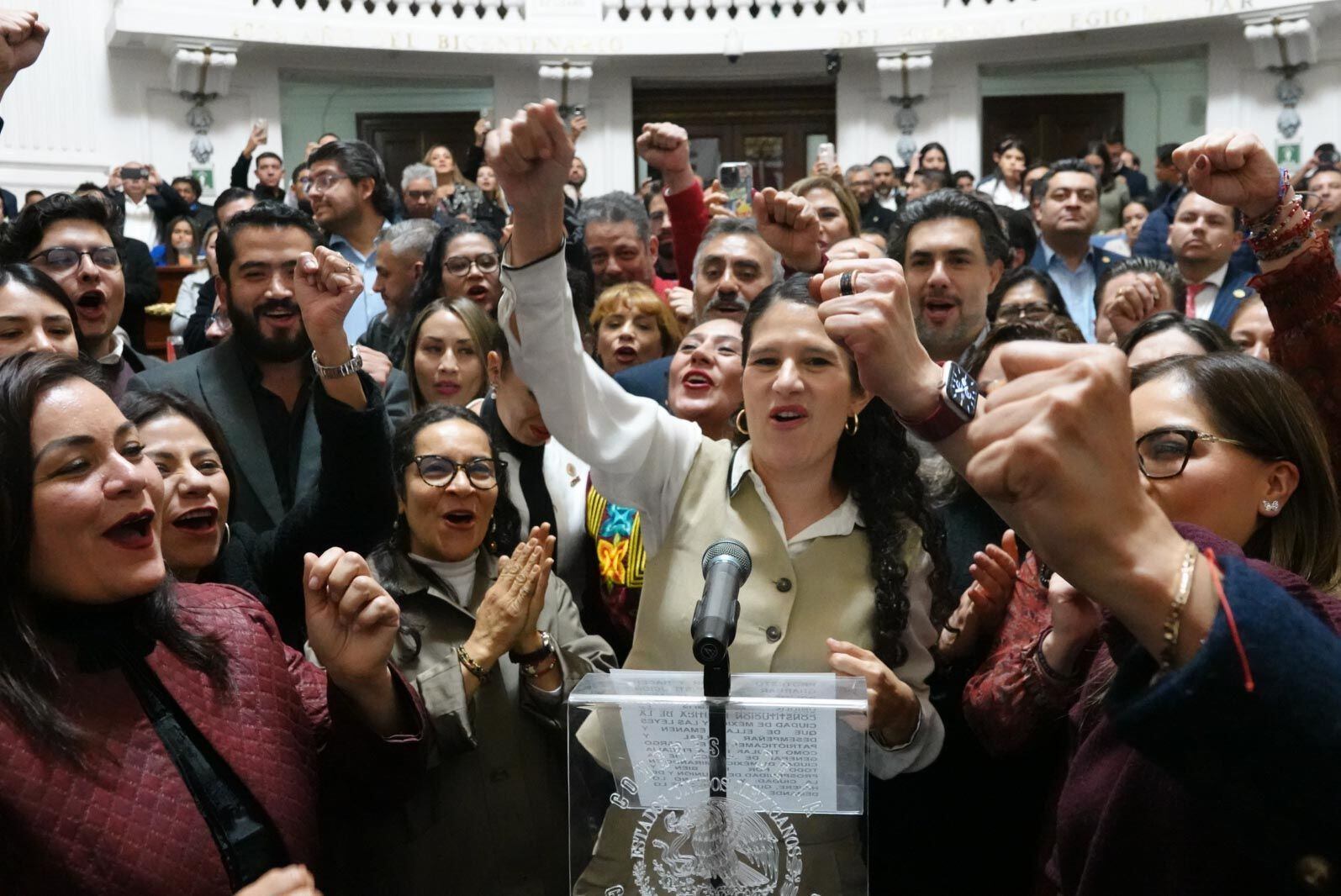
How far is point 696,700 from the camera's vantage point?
138cm

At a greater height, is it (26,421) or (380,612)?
(26,421)

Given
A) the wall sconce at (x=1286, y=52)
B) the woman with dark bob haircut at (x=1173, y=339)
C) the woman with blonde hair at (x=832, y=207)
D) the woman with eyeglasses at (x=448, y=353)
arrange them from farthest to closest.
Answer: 1. the wall sconce at (x=1286, y=52)
2. the woman with blonde hair at (x=832, y=207)
3. the woman with eyeglasses at (x=448, y=353)
4. the woman with dark bob haircut at (x=1173, y=339)

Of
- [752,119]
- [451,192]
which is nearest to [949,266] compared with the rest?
[451,192]

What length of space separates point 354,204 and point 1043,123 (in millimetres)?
9167

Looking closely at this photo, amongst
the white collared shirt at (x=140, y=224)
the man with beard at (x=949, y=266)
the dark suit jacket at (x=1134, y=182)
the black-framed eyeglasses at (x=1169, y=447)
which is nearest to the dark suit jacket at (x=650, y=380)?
the man with beard at (x=949, y=266)

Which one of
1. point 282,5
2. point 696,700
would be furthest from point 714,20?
point 696,700

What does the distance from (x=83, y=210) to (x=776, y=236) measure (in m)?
1.85

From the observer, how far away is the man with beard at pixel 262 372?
2.94m

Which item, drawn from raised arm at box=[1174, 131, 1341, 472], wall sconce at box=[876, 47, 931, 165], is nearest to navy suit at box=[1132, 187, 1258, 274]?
raised arm at box=[1174, 131, 1341, 472]

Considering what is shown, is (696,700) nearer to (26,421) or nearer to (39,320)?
(26,421)

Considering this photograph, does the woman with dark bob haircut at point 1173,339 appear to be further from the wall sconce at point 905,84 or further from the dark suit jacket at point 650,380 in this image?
the wall sconce at point 905,84

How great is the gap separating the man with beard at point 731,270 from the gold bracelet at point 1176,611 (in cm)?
260

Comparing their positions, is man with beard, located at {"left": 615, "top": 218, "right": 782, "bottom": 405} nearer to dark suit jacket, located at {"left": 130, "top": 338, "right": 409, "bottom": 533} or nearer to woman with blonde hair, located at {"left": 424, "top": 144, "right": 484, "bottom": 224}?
dark suit jacket, located at {"left": 130, "top": 338, "right": 409, "bottom": 533}

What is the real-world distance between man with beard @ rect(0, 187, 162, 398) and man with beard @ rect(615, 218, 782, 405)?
1.38 metres
